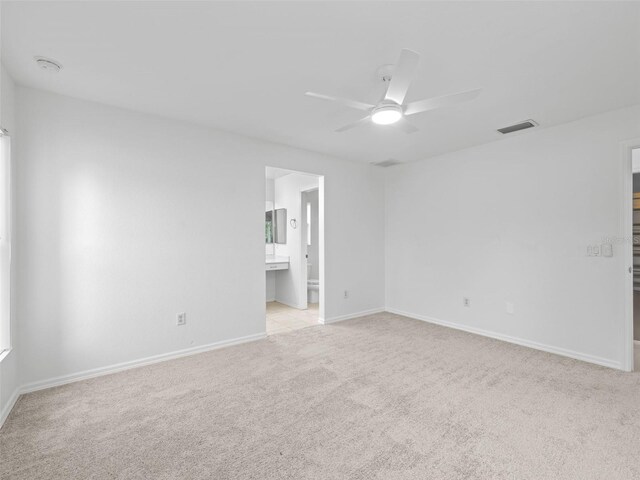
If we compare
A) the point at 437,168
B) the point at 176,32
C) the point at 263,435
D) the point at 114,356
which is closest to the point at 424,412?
the point at 263,435

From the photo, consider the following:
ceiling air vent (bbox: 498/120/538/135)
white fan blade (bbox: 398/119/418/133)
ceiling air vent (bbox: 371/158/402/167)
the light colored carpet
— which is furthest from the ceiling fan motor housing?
ceiling air vent (bbox: 371/158/402/167)

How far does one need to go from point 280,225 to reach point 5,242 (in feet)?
13.5

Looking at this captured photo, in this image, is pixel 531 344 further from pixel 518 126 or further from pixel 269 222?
pixel 269 222

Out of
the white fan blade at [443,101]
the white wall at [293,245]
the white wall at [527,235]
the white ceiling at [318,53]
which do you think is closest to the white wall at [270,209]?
the white wall at [293,245]

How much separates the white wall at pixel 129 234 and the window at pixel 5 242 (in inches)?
9.8

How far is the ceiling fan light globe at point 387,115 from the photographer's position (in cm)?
209

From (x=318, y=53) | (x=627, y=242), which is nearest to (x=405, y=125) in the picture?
(x=318, y=53)

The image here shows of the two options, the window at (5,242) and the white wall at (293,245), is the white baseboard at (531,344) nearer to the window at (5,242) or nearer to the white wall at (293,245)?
the white wall at (293,245)

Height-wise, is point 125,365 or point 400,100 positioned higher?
point 400,100

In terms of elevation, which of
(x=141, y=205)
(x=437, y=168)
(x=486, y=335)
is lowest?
(x=486, y=335)

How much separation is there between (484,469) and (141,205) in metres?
3.33

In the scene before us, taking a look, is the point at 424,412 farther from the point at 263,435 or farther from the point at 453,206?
the point at 453,206

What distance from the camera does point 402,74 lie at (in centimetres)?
174

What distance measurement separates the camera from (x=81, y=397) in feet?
7.88
